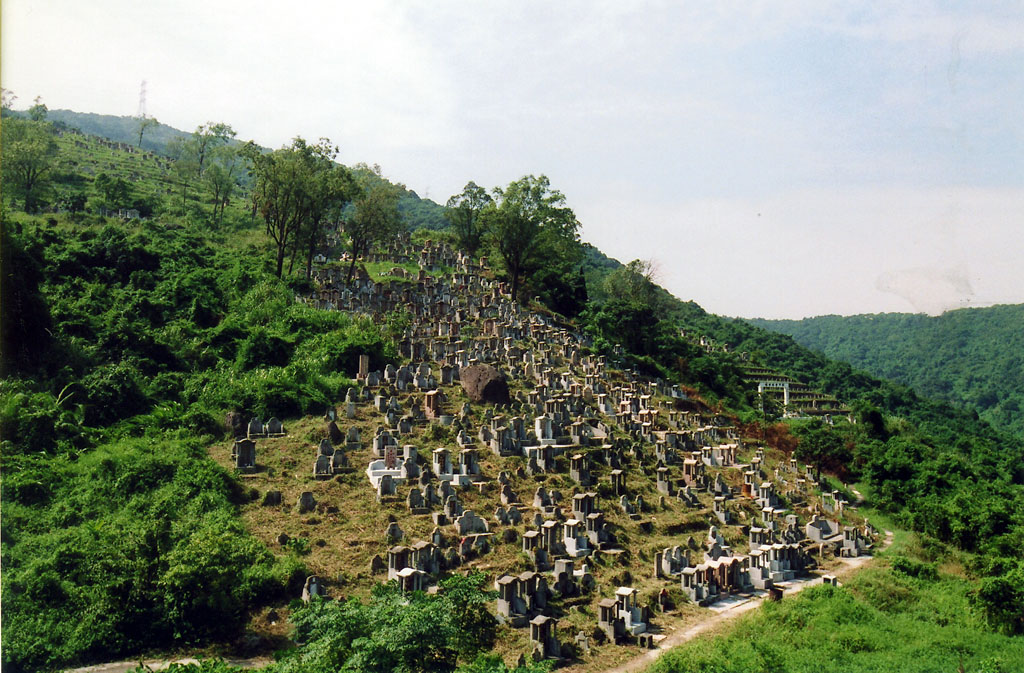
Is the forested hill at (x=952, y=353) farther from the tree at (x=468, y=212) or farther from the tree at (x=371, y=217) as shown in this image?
the tree at (x=371, y=217)

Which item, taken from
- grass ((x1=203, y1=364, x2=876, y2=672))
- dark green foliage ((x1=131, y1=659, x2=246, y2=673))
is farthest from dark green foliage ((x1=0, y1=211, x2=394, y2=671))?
dark green foliage ((x1=131, y1=659, x2=246, y2=673))

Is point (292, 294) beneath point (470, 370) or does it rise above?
above

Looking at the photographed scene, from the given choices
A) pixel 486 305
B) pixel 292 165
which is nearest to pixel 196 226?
pixel 292 165

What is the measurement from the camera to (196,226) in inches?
1746

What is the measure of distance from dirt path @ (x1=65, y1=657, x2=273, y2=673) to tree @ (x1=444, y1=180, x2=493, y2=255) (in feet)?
126

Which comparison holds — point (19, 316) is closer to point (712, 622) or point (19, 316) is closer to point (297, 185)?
point (297, 185)

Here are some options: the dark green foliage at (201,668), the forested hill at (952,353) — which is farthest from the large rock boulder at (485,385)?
the forested hill at (952,353)

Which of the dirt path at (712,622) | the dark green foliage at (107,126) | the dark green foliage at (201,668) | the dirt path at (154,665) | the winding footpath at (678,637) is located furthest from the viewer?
the dark green foliage at (107,126)

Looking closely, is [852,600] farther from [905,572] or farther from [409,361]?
[409,361]

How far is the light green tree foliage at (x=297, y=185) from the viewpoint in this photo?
1324 inches

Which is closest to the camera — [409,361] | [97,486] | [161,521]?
[161,521]

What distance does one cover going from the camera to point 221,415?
22.5 meters

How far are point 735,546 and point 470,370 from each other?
1059cm

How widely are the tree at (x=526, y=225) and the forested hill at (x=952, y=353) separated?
62.3m
